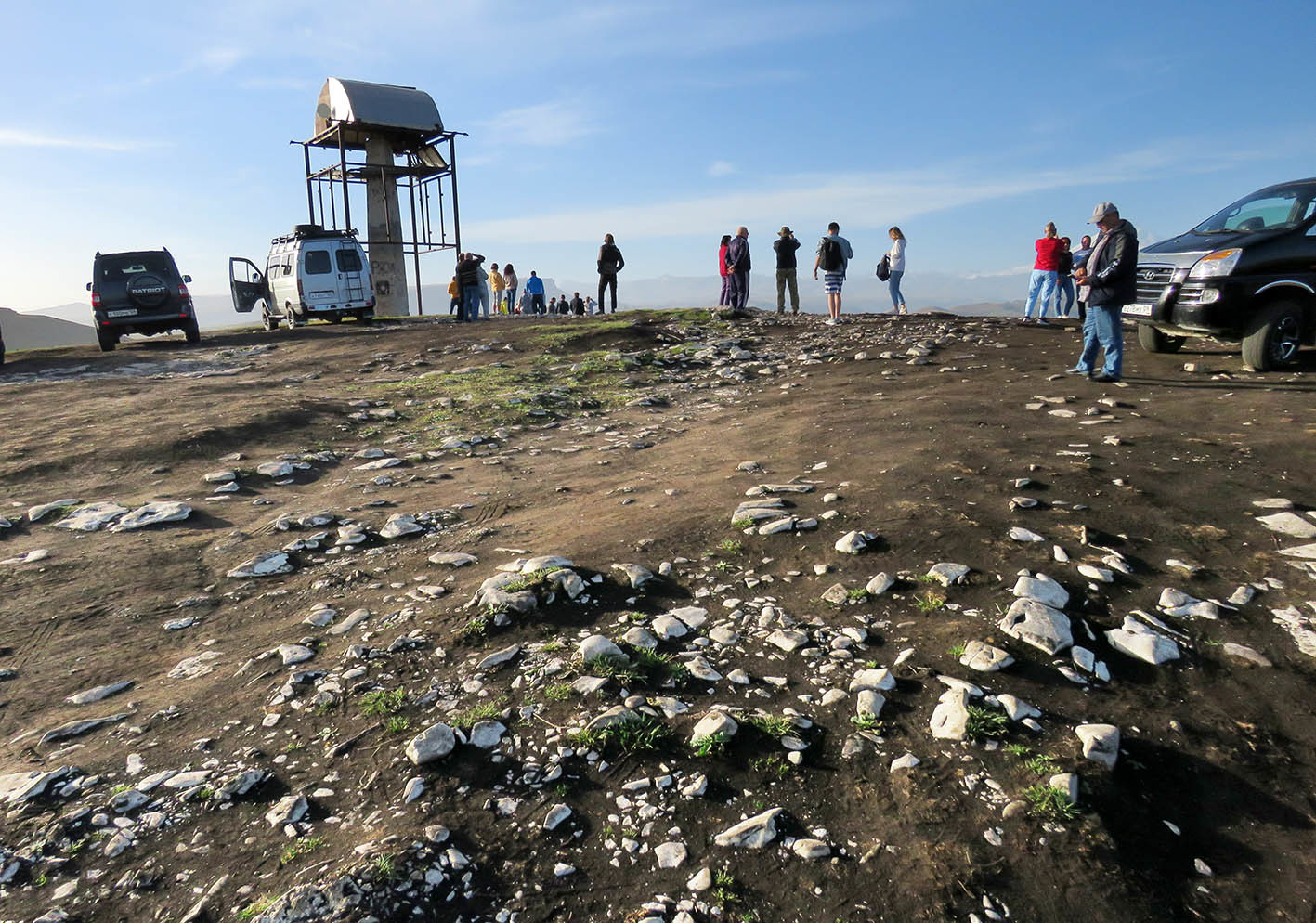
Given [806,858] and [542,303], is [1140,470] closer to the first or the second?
[806,858]

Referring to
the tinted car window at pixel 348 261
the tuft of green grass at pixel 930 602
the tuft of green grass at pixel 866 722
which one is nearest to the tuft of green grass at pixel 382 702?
the tuft of green grass at pixel 866 722

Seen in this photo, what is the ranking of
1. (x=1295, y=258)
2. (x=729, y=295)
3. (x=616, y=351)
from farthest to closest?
(x=729, y=295) → (x=616, y=351) → (x=1295, y=258)

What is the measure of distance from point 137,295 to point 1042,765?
21.3m

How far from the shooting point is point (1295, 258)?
9266mm

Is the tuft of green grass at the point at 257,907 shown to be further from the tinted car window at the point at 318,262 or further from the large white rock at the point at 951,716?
the tinted car window at the point at 318,262

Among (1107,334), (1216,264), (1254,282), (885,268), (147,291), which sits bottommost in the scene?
(1107,334)

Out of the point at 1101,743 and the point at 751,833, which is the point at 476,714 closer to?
the point at 751,833

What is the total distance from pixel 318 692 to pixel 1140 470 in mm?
5890

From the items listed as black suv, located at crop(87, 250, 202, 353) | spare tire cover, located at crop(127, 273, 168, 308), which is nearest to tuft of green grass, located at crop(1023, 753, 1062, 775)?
black suv, located at crop(87, 250, 202, 353)

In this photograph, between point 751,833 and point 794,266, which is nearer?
point 751,833

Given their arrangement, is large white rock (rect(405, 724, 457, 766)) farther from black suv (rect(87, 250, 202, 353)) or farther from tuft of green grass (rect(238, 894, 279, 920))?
black suv (rect(87, 250, 202, 353))

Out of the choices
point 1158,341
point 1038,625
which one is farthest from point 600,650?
point 1158,341

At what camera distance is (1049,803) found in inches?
110

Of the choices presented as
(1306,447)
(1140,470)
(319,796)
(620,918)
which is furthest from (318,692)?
(1306,447)
